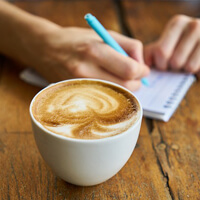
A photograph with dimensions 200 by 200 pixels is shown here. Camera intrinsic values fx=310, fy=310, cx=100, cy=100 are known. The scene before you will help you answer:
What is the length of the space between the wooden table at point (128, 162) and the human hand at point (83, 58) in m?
0.10

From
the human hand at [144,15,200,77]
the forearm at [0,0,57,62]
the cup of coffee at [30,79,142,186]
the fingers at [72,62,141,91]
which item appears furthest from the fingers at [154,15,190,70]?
the cup of coffee at [30,79,142,186]

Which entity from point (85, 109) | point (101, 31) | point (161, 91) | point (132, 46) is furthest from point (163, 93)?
point (85, 109)

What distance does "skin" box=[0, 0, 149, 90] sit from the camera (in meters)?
0.90

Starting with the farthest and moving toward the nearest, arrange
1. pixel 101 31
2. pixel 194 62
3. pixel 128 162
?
pixel 194 62, pixel 101 31, pixel 128 162

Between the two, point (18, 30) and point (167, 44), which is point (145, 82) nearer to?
point (167, 44)

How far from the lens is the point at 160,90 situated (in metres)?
1.00

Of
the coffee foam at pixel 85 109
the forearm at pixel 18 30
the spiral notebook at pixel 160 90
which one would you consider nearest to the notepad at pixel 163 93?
the spiral notebook at pixel 160 90

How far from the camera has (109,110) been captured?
62 cm

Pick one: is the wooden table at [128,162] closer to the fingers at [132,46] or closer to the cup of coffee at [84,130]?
the cup of coffee at [84,130]

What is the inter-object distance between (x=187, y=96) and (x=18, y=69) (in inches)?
23.2

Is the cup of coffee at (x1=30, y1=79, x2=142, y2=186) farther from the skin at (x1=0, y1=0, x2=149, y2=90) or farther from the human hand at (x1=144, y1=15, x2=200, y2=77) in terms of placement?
the human hand at (x1=144, y1=15, x2=200, y2=77)

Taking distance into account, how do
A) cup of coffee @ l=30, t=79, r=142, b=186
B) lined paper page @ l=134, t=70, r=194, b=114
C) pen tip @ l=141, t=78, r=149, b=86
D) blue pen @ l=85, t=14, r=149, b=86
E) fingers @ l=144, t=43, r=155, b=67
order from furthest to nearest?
fingers @ l=144, t=43, r=155, b=67, pen tip @ l=141, t=78, r=149, b=86, lined paper page @ l=134, t=70, r=194, b=114, blue pen @ l=85, t=14, r=149, b=86, cup of coffee @ l=30, t=79, r=142, b=186

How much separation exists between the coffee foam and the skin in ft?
0.68

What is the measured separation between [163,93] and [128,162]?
34cm
